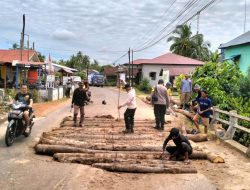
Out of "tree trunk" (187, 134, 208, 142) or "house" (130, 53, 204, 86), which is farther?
"house" (130, 53, 204, 86)

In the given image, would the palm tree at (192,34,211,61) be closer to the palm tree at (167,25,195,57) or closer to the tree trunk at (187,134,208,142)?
the palm tree at (167,25,195,57)

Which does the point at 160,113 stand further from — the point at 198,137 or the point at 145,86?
the point at 145,86

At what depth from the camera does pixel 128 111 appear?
1281 cm

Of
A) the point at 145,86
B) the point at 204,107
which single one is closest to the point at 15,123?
the point at 204,107

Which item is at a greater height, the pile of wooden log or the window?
the window

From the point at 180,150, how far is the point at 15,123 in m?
4.46

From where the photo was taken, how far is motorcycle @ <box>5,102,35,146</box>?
1024 cm

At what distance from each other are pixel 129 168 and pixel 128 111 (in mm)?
4655

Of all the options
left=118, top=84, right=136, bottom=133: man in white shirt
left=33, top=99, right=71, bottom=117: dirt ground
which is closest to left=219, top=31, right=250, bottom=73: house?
left=33, top=99, right=71, bottom=117: dirt ground

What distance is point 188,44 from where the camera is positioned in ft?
199

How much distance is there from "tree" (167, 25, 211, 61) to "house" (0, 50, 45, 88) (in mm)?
22427

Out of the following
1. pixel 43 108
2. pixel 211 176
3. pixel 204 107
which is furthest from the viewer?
pixel 43 108

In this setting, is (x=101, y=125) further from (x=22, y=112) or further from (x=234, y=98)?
(x=234, y=98)

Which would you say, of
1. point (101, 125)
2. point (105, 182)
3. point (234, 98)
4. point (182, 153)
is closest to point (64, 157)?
point (105, 182)
